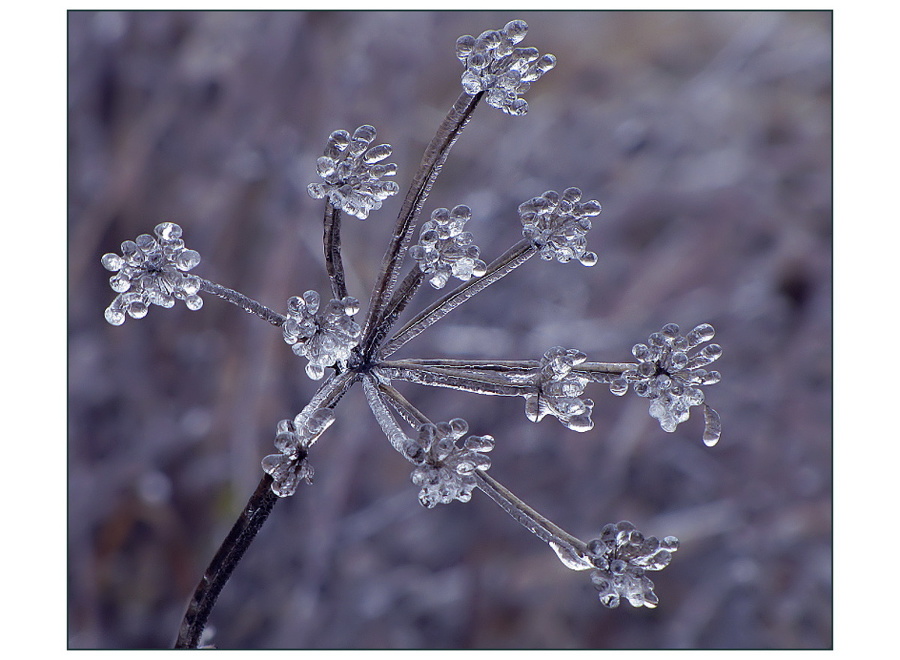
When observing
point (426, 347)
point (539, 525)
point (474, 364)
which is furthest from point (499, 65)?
point (426, 347)

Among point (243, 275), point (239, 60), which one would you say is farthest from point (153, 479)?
point (239, 60)

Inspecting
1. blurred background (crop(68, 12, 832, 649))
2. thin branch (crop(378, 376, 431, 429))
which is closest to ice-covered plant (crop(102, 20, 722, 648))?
thin branch (crop(378, 376, 431, 429))

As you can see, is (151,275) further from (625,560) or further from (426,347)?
(426,347)

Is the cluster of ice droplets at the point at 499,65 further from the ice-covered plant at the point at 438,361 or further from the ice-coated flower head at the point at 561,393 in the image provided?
the ice-coated flower head at the point at 561,393

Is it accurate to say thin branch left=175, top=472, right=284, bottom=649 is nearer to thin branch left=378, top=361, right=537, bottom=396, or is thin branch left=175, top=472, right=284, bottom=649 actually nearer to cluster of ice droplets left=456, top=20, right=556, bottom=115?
thin branch left=378, top=361, right=537, bottom=396

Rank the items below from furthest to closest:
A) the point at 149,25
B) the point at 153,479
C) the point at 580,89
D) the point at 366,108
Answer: the point at 580,89
the point at 366,108
the point at 149,25
the point at 153,479

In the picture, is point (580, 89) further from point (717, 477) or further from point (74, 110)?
point (74, 110)
